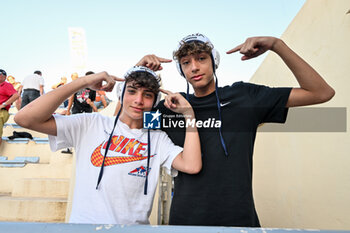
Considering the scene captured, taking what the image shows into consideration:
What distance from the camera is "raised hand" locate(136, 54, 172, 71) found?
60.0 inches

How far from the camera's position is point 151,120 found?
144cm

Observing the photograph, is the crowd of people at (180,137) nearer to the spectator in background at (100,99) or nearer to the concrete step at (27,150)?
the concrete step at (27,150)

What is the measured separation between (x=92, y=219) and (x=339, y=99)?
221 cm

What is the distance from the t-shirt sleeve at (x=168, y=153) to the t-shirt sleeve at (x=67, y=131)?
1.51 ft

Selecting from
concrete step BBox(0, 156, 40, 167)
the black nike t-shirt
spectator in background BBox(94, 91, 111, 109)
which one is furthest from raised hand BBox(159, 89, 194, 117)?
spectator in background BBox(94, 91, 111, 109)

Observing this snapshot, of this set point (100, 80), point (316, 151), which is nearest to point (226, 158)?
point (100, 80)

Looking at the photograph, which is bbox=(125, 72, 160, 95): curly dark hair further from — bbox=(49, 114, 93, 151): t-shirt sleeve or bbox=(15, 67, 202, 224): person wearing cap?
bbox=(49, 114, 93, 151): t-shirt sleeve

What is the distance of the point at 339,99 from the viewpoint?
85.0 inches

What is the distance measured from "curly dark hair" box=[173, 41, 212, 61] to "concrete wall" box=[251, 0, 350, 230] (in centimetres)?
139

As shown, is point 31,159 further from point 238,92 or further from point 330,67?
point 330,67

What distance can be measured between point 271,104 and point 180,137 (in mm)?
562

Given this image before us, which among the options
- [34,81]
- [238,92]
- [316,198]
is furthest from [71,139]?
[34,81]

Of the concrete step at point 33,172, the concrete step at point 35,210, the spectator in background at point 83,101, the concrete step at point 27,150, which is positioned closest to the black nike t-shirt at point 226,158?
the concrete step at point 35,210

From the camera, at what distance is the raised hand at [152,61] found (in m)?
1.52
